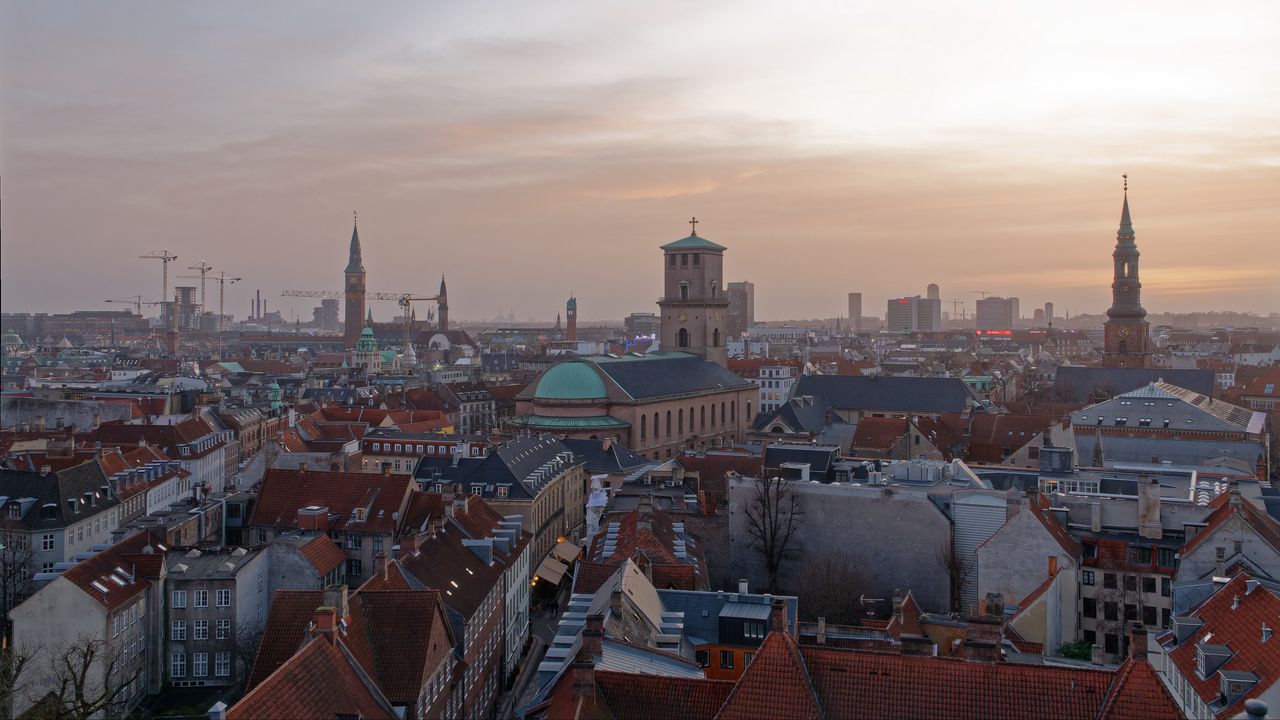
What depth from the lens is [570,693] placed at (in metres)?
25.0

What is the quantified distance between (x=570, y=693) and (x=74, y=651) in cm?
2288

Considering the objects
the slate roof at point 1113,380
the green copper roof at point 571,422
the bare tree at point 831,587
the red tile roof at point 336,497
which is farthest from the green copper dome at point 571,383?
the slate roof at point 1113,380

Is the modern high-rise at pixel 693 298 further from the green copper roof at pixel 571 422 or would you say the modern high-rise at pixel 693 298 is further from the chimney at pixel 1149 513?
the chimney at pixel 1149 513

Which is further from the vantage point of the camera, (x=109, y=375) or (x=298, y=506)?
(x=109, y=375)

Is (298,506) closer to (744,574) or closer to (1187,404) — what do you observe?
(744,574)

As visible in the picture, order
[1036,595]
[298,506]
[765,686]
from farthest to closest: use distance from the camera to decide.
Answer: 1. [298,506]
2. [1036,595]
3. [765,686]

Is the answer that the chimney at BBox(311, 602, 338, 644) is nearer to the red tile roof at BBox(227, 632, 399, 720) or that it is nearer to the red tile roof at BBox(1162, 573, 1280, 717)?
the red tile roof at BBox(227, 632, 399, 720)

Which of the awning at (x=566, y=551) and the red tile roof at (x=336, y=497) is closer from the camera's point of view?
the red tile roof at (x=336, y=497)

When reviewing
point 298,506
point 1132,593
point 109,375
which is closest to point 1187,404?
point 1132,593

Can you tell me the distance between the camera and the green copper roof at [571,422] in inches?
3816

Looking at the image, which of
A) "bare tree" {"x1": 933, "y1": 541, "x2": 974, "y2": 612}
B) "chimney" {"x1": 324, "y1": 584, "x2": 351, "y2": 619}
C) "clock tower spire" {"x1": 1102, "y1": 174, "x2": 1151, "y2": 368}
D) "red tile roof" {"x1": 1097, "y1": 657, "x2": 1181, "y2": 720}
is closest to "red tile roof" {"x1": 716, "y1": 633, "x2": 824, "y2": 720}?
"red tile roof" {"x1": 1097, "y1": 657, "x2": 1181, "y2": 720}

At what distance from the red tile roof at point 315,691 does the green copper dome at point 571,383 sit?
7093 centimetres

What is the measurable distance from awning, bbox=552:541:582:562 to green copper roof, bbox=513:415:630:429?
96.2 ft

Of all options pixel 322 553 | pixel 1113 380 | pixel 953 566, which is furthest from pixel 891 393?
pixel 322 553
